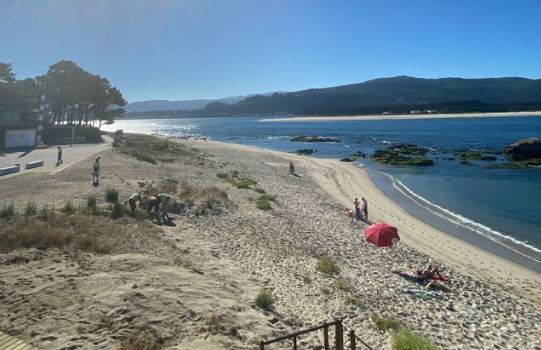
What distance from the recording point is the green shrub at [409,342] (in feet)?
33.0

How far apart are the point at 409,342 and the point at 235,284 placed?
5.22m

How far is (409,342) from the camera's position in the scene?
10188mm

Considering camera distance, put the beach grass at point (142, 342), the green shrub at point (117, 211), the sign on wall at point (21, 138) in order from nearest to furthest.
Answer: the beach grass at point (142, 342) → the green shrub at point (117, 211) → the sign on wall at point (21, 138)

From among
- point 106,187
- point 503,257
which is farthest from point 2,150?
point 503,257

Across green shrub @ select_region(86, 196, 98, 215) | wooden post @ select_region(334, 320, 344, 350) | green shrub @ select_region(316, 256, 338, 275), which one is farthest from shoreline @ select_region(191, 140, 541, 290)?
green shrub @ select_region(86, 196, 98, 215)

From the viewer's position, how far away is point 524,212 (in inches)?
1147

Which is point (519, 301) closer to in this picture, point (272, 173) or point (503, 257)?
point (503, 257)

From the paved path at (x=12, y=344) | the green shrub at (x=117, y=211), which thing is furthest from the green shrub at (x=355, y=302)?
the green shrub at (x=117, y=211)

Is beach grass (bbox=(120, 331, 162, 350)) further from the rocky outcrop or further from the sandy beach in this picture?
the rocky outcrop

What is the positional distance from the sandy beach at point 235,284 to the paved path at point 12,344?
0.76 feet

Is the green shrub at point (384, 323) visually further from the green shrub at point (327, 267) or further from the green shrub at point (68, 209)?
the green shrub at point (68, 209)

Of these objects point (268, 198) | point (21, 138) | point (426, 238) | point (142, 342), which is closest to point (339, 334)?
point (142, 342)

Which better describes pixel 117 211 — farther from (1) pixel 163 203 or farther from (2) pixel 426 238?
(2) pixel 426 238

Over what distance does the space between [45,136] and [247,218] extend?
44682mm
